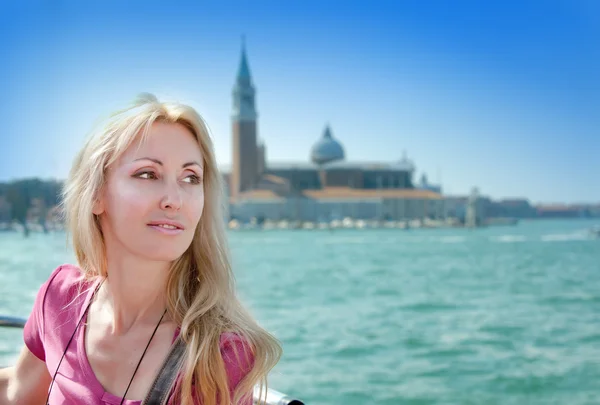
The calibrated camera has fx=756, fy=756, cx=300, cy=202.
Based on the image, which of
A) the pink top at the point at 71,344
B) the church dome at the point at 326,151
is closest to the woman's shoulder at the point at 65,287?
the pink top at the point at 71,344

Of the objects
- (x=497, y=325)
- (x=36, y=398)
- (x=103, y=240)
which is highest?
(x=103, y=240)

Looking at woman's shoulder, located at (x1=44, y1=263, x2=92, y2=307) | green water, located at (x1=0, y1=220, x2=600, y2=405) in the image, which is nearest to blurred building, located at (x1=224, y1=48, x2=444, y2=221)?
green water, located at (x1=0, y1=220, x2=600, y2=405)

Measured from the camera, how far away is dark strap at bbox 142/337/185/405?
2.09ft

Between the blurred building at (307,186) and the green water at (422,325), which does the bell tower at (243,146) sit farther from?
the green water at (422,325)

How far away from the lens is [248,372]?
2.16 ft

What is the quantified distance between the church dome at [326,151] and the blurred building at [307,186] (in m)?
0.60

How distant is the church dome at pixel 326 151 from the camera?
44.9 m

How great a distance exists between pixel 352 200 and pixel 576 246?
15653mm

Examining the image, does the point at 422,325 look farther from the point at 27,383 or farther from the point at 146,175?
the point at 146,175

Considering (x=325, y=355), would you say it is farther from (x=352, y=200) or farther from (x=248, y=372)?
(x=352, y=200)

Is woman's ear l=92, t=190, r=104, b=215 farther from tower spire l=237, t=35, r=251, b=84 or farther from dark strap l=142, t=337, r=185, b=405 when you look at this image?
tower spire l=237, t=35, r=251, b=84

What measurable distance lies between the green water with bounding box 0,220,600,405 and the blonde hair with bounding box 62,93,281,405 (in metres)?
0.06

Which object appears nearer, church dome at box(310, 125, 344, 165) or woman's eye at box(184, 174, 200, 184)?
woman's eye at box(184, 174, 200, 184)

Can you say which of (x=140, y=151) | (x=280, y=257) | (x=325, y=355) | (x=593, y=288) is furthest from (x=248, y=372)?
(x=280, y=257)
